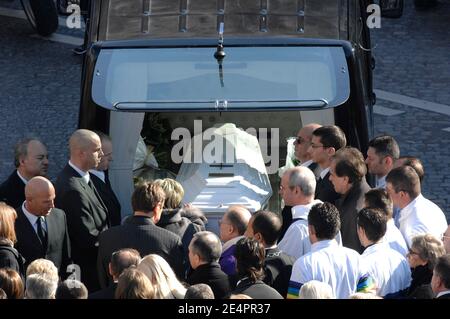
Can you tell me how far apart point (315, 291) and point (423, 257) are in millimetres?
1309

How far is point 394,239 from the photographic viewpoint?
9.02 metres

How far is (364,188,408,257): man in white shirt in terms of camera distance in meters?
8.99

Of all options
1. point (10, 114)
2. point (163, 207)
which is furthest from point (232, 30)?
point (10, 114)

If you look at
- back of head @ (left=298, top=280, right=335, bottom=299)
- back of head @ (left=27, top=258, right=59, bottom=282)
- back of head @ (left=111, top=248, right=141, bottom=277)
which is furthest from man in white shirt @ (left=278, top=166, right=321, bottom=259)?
back of head @ (left=27, top=258, right=59, bottom=282)

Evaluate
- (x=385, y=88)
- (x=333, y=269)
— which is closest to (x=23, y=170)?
(x=333, y=269)

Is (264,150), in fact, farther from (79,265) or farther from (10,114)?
(10,114)

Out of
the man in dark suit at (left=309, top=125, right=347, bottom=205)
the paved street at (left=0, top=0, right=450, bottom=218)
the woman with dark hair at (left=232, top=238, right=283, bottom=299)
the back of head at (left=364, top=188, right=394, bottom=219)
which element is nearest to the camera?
the woman with dark hair at (left=232, top=238, right=283, bottom=299)

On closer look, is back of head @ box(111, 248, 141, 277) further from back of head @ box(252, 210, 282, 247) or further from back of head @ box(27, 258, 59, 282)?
back of head @ box(252, 210, 282, 247)

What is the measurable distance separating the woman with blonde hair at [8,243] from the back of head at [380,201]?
2.43m

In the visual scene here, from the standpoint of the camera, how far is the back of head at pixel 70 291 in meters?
7.63

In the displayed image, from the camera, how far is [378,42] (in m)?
17.7

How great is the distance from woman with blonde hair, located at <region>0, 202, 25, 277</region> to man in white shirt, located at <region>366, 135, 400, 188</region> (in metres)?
3.07

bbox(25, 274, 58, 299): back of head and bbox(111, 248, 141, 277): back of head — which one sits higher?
bbox(111, 248, 141, 277): back of head

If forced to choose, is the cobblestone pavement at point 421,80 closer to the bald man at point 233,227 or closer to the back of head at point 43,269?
the bald man at point 233,227
